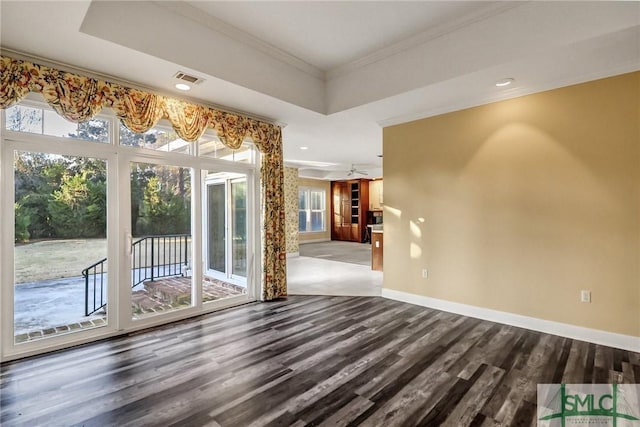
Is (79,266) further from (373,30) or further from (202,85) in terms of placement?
(373,30)

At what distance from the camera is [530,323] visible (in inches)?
137

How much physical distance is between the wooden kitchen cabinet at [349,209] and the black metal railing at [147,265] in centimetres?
914

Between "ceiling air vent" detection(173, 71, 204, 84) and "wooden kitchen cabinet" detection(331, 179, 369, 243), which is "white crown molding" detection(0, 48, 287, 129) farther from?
"wooden kitchen cabinet" detection(331, 179, 369, 243)

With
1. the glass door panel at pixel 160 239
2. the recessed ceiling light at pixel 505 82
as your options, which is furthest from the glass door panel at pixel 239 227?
the recessed ceiling light at pixel 505 82

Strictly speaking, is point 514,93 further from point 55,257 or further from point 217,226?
point 55,257

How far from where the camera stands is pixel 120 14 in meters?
2.54

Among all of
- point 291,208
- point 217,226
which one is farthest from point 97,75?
point 291,208

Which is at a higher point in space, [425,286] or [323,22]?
[323,22]

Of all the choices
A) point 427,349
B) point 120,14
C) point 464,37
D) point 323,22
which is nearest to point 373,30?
point 323,22

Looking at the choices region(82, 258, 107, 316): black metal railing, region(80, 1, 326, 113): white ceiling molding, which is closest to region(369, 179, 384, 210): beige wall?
region(80, 1, 326, 113): white ceiling molding

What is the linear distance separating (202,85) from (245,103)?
639 mm

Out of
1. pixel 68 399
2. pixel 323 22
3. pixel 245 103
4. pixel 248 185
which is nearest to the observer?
pixel 68 399

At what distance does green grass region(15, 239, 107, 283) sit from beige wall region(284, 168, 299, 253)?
621 cm

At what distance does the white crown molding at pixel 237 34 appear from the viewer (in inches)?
110
